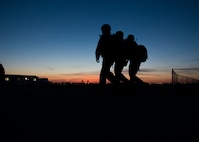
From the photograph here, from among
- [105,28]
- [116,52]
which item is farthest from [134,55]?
[105,28]

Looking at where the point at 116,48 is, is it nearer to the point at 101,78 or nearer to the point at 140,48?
the point at 101,78

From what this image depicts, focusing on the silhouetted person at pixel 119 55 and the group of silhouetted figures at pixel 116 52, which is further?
the silhouetted person at pixel 119 55

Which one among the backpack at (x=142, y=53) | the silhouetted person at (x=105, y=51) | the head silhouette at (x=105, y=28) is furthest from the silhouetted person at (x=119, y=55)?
Result: the backpack at (x=142, y=53)

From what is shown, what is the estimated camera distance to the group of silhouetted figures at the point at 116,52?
7.39 metres

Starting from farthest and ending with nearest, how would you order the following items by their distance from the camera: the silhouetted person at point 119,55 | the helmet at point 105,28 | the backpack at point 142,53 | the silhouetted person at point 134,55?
the backpack at point 142,53 → the silhouetted person at point 134,55 → the silhouetted person at point 119,55 → the helmet at point 105,28

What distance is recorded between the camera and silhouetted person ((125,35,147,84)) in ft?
28.2

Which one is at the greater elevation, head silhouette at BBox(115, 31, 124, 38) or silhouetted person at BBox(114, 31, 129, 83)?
head silhouette at BBox(115, 31, 124, 38)

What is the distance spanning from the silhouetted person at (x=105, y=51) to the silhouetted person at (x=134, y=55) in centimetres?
110

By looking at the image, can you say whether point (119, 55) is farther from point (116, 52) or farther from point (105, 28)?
point (105, 28)

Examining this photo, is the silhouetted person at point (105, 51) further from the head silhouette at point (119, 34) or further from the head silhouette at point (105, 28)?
the head silhouette at point (119, 34)

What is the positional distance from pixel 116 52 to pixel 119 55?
338 millimetres

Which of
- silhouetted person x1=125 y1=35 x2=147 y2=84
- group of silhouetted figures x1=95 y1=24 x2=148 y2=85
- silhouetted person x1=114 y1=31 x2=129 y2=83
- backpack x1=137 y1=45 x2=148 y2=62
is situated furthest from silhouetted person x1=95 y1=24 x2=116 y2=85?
backpack x1=137 y1=45 x2=148 y2=62

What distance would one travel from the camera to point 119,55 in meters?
A: 8.05

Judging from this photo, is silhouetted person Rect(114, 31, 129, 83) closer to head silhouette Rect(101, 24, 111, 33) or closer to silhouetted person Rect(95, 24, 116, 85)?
silhouetted person Rect(95, 24, 116, 85)
